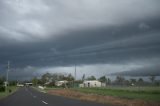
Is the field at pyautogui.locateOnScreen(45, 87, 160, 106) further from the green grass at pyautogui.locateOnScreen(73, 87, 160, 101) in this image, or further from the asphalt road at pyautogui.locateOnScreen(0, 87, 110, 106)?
the asphalt road at pyautogui.locateOnScreen(0, 87, 110, 106)

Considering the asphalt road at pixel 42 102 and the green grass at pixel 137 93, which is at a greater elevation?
the green grass at pixel 137 93

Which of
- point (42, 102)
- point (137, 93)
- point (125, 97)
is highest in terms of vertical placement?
point (137, 93)

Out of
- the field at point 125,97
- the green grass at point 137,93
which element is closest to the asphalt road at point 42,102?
the field at point 125,97

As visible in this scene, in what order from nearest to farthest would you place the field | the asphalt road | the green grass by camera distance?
the asphalt road → the field → the green grass

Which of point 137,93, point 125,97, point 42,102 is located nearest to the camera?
Answer: point 42,102

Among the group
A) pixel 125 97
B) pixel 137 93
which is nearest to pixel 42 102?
pixel 125 97

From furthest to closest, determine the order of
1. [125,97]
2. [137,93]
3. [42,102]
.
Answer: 1. [137,93]
2. [125,97]
3. [42,102]

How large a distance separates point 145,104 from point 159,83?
2678 inches

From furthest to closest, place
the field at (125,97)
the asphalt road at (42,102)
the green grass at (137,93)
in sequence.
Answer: the green grass at (137,93)
the field at (125,97)
the asphalt road at (42,102)

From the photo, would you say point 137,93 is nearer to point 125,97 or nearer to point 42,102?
point 125,97

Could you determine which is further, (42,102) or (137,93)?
(137,93)

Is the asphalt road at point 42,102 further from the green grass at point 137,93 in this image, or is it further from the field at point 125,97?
the green grass at point 137,93

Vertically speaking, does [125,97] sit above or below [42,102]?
above

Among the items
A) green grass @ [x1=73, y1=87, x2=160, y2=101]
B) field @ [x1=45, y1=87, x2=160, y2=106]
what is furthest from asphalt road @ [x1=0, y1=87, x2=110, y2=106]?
green grass @ [x1=73, y1=87, x2=160, y2=101]
